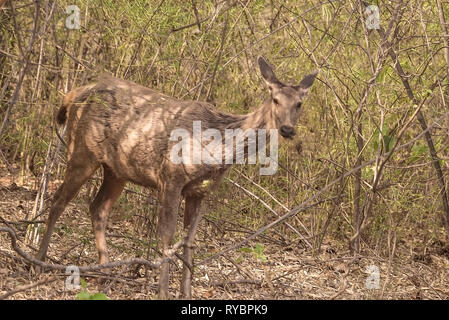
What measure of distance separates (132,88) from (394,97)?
274 cm

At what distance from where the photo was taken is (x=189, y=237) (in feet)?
23.4

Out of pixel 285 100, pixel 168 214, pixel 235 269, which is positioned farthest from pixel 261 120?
pixel 235 269

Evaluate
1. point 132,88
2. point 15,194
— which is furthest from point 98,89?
point 15,194

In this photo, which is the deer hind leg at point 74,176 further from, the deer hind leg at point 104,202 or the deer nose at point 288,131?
the deer nose at point 288,131

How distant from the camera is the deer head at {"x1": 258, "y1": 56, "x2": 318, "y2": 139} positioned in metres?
7.05

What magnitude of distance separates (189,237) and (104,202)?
1226 mm

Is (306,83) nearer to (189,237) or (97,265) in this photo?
(189,237)

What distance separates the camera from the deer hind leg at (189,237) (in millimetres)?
6949

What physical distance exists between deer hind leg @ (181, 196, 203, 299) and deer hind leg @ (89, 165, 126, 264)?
0.89 m

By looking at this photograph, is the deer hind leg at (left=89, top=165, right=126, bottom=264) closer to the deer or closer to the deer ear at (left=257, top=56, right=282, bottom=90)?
the deer

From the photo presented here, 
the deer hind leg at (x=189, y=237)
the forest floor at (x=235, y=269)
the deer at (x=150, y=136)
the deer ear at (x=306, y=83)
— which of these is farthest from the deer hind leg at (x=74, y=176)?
the deer ear at (x=306, y=83)

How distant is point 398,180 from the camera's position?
348 inches

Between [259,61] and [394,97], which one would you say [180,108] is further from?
[394,97]

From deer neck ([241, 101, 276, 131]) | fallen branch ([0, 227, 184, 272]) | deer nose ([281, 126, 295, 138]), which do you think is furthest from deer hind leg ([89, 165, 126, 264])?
deer nose ([281, 126, 295, 138])
